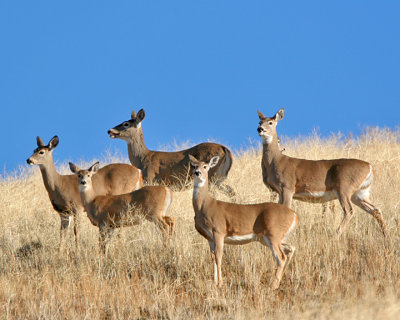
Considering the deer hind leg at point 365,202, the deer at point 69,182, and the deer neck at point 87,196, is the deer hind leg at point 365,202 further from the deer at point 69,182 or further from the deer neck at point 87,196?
the deer neck at point 87,196

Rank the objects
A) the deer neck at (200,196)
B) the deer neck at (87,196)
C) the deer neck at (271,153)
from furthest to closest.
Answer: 1. the deer neck at (271,153)
2. the deer neck at (87,196)
3. the deer neck at (200,196)

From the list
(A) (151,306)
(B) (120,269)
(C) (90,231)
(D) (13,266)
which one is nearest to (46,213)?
(C) (90,231)

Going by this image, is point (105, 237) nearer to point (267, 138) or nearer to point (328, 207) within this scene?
point (267, 138)

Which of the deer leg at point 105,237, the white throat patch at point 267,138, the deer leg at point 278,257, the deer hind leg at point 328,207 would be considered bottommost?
the deer leg at point 278,257

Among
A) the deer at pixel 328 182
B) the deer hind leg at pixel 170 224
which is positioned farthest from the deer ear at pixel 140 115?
the deer hind leg at pixel 170 224

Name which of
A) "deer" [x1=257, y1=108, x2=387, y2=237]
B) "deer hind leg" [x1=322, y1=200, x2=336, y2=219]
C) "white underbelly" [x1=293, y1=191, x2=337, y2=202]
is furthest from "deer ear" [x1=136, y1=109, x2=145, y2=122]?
"white underbelly" [x1=293, y1=191, x2=337, y2=202]

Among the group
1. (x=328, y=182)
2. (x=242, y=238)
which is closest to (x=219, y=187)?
(x=328, y=182)

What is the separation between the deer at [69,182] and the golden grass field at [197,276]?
368 millimetres

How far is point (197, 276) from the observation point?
902 cm

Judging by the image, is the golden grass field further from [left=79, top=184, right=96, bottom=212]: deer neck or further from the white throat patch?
the white throat patch

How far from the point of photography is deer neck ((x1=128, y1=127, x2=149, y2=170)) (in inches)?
586

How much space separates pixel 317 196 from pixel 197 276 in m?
2.54

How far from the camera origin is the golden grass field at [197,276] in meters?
7.95

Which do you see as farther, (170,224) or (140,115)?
(140,115)
